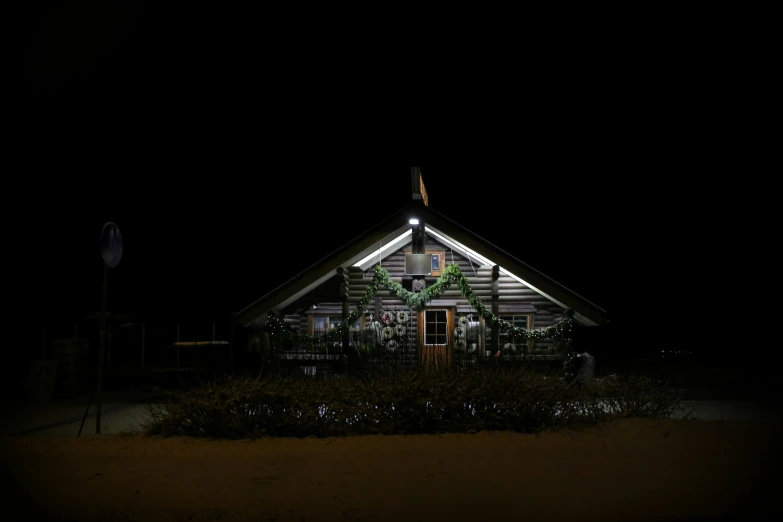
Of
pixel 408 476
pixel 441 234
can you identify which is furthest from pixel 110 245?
pixel 441 234

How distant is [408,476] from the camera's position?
27.3ft

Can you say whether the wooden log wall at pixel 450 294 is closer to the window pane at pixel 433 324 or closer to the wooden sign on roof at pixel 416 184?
the window pane at pixel 433 324

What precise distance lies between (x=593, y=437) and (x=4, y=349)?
997 inches

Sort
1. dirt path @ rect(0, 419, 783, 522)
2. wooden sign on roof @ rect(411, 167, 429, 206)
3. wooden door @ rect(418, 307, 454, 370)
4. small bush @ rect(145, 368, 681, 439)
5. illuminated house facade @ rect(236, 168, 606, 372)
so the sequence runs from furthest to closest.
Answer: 1. wooden door @ rect(418, 307, 454, 370)
2. wooden sign on roof @ rect(411, 167, 429, 206)
3. illuminated house facade @ rect(236, 168, 606, 372)
4. small bush @ rect(145, 368, 681, 439)
5. dirt path @ rect(0, 419, 783, 522)

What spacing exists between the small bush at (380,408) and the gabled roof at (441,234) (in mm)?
5776

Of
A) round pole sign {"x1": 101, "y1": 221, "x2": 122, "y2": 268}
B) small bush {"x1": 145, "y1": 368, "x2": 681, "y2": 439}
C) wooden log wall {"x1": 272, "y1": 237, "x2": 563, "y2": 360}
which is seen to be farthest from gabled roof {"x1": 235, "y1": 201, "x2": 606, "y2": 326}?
round pole sign {"x1": 101, "y1": 221, "x2": 122, "y2": 268}

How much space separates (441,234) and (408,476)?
10368 mm

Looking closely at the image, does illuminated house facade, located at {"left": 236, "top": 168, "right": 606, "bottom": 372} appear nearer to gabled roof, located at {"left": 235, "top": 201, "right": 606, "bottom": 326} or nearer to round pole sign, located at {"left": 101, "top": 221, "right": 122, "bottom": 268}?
gabled roof, located at {"left": 235, "top": 201, "right": 606, "bottom": 326}

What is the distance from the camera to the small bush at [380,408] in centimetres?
1073

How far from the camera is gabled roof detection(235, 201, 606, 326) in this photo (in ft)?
55.8

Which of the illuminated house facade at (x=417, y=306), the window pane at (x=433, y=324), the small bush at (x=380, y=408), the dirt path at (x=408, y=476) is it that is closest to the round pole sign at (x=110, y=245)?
the small bush at (x=380, y=408)

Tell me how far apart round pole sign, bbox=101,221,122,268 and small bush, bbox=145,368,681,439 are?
2.67 m

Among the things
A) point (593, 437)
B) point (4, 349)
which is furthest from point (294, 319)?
point (4, 349)

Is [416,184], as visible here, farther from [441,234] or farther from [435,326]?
[435,326]
